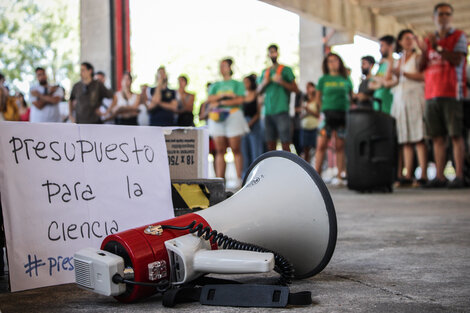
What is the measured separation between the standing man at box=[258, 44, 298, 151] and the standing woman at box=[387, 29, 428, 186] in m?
1.25

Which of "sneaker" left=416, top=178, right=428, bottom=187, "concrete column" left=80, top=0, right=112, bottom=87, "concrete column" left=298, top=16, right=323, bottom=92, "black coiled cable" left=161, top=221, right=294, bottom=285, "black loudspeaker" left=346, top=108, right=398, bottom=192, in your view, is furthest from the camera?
"concrete column" left=298, top=16, right=323, bottom=92

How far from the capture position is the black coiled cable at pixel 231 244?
172 centimetres

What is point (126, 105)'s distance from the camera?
862 cm

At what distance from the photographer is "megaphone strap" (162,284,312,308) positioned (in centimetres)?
156

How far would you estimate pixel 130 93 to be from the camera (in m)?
8.69

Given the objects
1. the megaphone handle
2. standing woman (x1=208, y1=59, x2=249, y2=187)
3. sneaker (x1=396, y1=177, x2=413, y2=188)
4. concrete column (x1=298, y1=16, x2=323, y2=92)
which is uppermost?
concrete column (x1=298, y1=16, x2=323, y2=92)

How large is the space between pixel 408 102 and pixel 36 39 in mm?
20167

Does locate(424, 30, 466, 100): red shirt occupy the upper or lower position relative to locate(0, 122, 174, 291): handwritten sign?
upper

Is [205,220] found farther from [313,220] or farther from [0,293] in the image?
[0,293]

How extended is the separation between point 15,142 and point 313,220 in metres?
1.02

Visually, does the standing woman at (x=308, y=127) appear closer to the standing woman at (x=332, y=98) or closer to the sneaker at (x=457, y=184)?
the standing woman at (x=332, y=98)

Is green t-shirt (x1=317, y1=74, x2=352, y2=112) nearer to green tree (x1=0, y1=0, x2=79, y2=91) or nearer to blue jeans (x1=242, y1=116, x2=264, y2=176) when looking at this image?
blue jeans (x1=242, y1=116, x2=264, y2=176)

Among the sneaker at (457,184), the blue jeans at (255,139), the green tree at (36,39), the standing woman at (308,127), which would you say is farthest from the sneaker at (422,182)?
the green tree at (36,39)

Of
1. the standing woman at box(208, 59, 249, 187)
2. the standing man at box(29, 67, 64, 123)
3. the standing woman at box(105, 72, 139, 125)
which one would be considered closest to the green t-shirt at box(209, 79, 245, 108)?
the standing woman at box(208, 59, 249, 187)
